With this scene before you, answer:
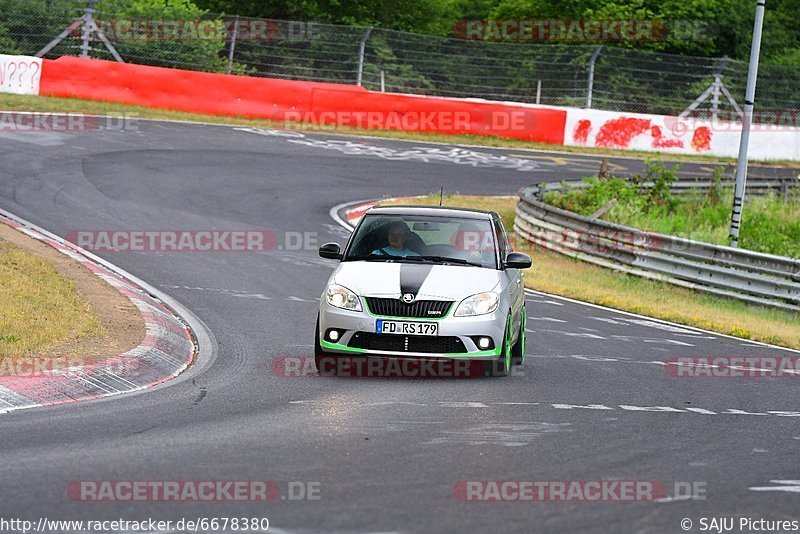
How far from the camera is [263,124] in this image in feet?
116

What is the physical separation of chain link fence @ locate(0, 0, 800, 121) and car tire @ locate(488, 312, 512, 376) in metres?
25.4

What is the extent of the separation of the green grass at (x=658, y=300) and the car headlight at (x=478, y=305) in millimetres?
6790

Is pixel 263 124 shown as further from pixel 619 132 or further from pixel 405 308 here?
pixel 405 308

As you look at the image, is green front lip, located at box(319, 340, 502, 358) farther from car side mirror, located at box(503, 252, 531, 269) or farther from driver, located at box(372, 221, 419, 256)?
driver, located at box(372, 221, 419, 256)

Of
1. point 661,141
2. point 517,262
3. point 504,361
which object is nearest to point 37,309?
point 504,361

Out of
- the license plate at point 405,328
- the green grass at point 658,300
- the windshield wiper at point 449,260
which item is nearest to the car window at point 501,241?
the windshield wiper at point 449,260

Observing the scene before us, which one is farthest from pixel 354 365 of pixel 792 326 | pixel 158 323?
pixel 792 326

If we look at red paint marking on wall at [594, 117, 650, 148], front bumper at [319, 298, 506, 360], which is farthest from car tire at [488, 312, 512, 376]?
red paint marking on wall at [594, 117, 650, 148]

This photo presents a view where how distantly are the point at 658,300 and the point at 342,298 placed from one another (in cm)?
1021

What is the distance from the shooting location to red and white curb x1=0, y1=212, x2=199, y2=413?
9484mm

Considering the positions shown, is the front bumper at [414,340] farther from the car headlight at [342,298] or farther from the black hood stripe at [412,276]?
the black hood stripe at [412,276]

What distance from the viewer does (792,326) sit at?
19.2 metres

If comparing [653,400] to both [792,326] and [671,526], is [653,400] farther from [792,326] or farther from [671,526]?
[792,326]

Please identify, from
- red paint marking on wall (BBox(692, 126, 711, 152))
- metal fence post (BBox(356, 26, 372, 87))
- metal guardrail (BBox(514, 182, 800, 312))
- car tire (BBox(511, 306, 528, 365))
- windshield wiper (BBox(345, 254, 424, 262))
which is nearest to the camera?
windshield wiper (BBox(345, 254, 424, 262))
